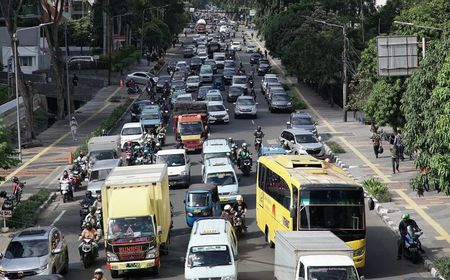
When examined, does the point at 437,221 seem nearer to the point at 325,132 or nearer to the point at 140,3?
Answer: the point at 325,132

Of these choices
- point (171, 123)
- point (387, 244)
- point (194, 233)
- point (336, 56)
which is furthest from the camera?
point (336, 56)

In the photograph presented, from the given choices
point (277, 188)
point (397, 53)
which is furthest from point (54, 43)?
point (277, 188)

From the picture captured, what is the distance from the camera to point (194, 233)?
2639cm

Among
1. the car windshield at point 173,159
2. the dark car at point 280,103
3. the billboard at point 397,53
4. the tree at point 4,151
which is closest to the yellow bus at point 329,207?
the tree at point 4,151

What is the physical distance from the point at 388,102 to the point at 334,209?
2113cm

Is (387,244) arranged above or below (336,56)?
below

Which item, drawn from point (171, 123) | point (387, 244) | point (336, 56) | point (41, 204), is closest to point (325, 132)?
point (171, 123)

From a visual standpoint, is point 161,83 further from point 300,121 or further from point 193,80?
point 300,121

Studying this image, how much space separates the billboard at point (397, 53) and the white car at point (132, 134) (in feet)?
53.0

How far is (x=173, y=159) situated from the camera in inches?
1674

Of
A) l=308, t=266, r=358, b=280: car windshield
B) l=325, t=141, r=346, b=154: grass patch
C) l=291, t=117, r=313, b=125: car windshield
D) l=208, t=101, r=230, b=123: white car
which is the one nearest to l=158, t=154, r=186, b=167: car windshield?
l=325, t=141, r=346, b=154: grass patch

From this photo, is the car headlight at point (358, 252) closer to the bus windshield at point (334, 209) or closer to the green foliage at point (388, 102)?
the bus windshield at point (334, 209)

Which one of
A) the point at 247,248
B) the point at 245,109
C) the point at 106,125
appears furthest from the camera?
the point at 245,109

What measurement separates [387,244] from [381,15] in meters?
65.4
